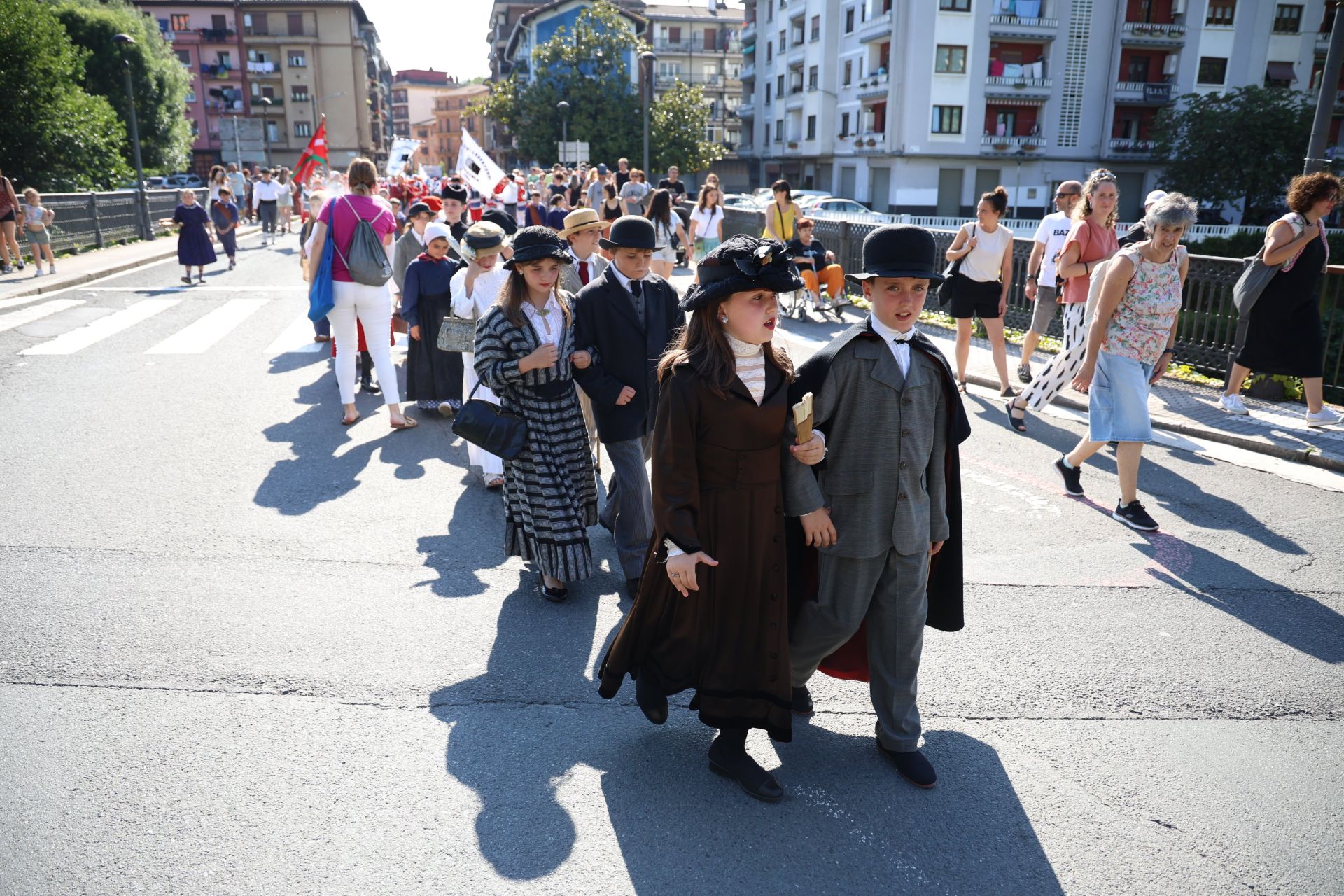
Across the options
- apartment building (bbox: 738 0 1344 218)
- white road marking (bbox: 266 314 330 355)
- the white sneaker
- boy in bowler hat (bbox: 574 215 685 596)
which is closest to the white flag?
white road marking (bbox: 266 314 330 355)

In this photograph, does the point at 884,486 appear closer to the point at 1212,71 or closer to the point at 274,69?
the point at 1212,71

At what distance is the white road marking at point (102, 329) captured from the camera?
1136cm

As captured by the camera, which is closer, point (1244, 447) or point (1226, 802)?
point (1226, 802)

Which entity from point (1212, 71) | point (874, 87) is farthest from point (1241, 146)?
point (874, 87)

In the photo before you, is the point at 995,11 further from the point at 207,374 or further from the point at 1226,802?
the point at 1226,802

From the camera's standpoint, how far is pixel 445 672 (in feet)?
13.7

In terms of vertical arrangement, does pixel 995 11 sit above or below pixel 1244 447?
above

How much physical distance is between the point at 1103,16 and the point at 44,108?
154ft

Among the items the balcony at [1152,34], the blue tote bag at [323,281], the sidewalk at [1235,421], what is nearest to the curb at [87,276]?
the blue tote bag at [323,281]

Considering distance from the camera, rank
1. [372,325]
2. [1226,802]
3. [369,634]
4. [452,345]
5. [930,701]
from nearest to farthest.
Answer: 1. [1226,802]
2. [930,701]
3. [369,634]
4. [452,345]
5. [372,325]

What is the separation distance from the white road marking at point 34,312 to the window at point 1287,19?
184 ft

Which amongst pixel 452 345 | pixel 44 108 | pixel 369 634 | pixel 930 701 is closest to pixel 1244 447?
pixel 930 701

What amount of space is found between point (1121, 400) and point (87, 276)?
18.1 m

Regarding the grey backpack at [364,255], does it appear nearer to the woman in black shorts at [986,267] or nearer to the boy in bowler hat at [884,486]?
the woman in black shorts at [986,267]
